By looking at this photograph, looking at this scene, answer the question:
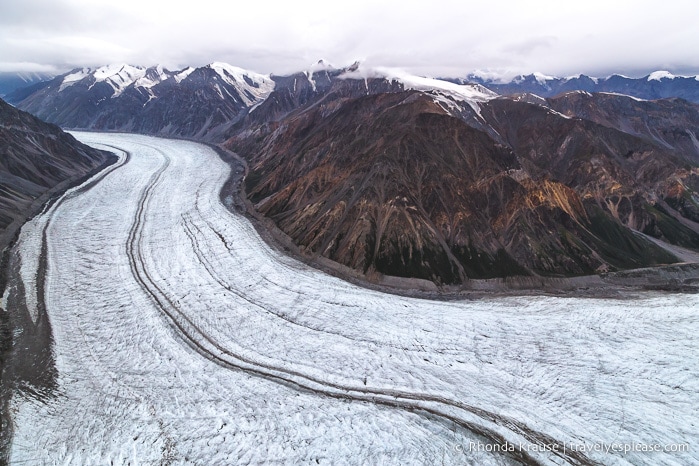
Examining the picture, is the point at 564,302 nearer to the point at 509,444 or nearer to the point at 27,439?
the point at 509,444

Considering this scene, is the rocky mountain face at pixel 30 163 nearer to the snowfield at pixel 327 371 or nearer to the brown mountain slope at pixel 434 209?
the snowfield at pixel 327 371

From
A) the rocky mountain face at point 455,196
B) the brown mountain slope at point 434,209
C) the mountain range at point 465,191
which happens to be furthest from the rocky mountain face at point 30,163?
the brown mountain slope at point 434,209

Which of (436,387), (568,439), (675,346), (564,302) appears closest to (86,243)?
(436,387)

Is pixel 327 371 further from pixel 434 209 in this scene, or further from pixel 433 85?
pixel 433 85

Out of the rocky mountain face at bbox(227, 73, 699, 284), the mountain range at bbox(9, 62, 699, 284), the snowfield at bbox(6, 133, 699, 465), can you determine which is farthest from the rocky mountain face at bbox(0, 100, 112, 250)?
the rocky mountain face at bbox(227, 73, 699, 284)

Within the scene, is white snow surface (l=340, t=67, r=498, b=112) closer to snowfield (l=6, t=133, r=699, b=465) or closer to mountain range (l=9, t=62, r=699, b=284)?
mountain range (l=9, t=62, r=699, b=284)

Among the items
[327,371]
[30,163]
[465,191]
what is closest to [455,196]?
[465,191]
